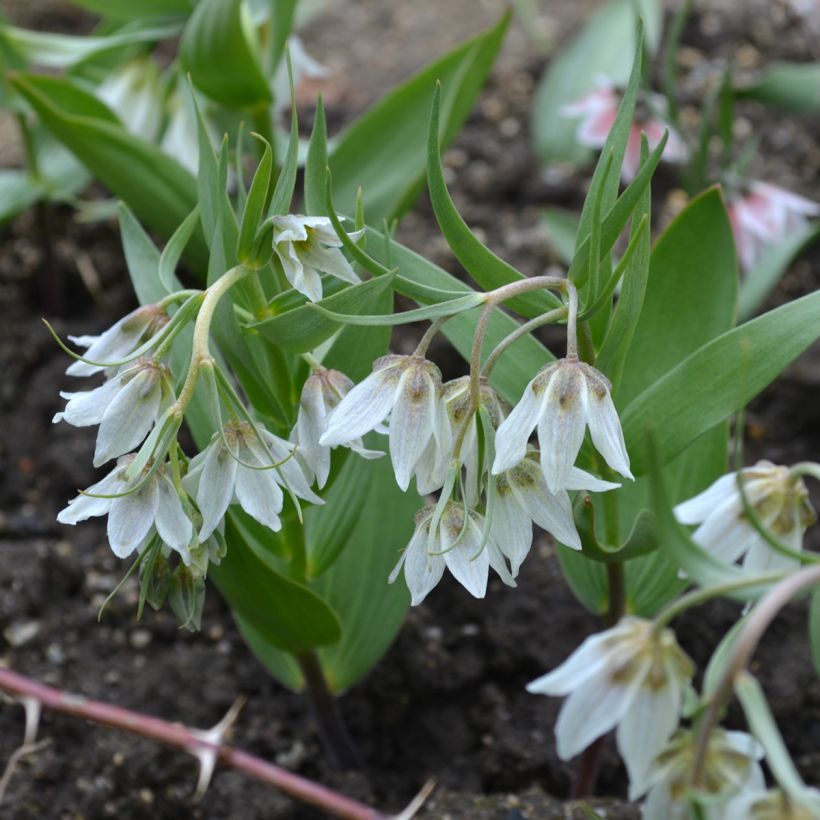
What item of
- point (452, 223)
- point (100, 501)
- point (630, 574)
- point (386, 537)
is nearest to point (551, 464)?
point (452, 223)

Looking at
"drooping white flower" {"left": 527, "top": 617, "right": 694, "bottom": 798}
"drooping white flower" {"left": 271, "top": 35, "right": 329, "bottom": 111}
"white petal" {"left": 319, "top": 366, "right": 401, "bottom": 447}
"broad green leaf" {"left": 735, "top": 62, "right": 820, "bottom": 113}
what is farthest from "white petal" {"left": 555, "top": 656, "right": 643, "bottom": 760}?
"broad green leaf" {"left": 735, "top": 62, "right": 820, "bottom": 113}

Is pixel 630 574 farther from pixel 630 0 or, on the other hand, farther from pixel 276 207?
pixel 630 0

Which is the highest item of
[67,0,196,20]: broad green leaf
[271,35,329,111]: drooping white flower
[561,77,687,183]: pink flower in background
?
[67,0,196,20]: broad green leaf

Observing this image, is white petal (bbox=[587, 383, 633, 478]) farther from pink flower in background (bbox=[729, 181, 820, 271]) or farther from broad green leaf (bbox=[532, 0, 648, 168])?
broad green leaf (bbox=[532, 0, 648, 168])

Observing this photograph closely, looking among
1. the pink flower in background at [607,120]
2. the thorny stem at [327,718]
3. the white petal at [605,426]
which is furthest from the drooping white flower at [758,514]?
the pink flower in background at [607,120]

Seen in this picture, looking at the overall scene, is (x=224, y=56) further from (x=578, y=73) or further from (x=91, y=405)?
(x=578, y=73)

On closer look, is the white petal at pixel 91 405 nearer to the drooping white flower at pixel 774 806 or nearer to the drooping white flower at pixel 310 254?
the drooping white flower at pixel 310 254
